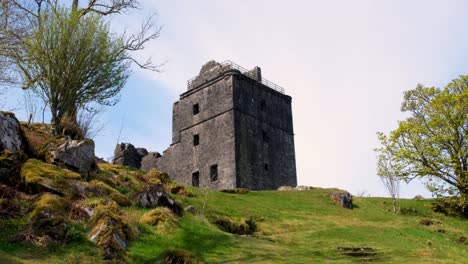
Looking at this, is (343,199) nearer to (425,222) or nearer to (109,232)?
(425,222)

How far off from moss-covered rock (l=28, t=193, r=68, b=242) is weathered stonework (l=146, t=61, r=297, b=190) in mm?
31518

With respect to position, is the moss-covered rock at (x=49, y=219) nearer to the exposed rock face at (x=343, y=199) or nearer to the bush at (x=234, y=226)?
the bush at (x=234, y=226)

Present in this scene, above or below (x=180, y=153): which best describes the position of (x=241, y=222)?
below

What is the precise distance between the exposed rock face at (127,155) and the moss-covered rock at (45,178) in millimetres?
37400

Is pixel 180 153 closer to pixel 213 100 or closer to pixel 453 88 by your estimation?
pixel 213 100

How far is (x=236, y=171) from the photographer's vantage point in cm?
4538

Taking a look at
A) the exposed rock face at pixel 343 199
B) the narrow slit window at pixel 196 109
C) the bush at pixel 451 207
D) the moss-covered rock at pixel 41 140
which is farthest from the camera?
the narrow slit window at pixel 196 109

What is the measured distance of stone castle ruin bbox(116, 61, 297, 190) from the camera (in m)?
47.1

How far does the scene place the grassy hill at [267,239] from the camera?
12.5 meters

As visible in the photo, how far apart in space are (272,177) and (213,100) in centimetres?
987

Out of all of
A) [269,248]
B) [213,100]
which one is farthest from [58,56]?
[213,100]

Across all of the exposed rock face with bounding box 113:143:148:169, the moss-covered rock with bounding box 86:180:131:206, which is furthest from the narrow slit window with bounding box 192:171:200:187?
the moss-covered rock with bounding box 86:180:131:206

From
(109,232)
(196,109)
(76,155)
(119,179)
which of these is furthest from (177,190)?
(196,109)

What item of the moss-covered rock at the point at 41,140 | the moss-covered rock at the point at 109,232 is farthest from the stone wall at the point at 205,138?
the moss-covered rock at the point at 109,232
